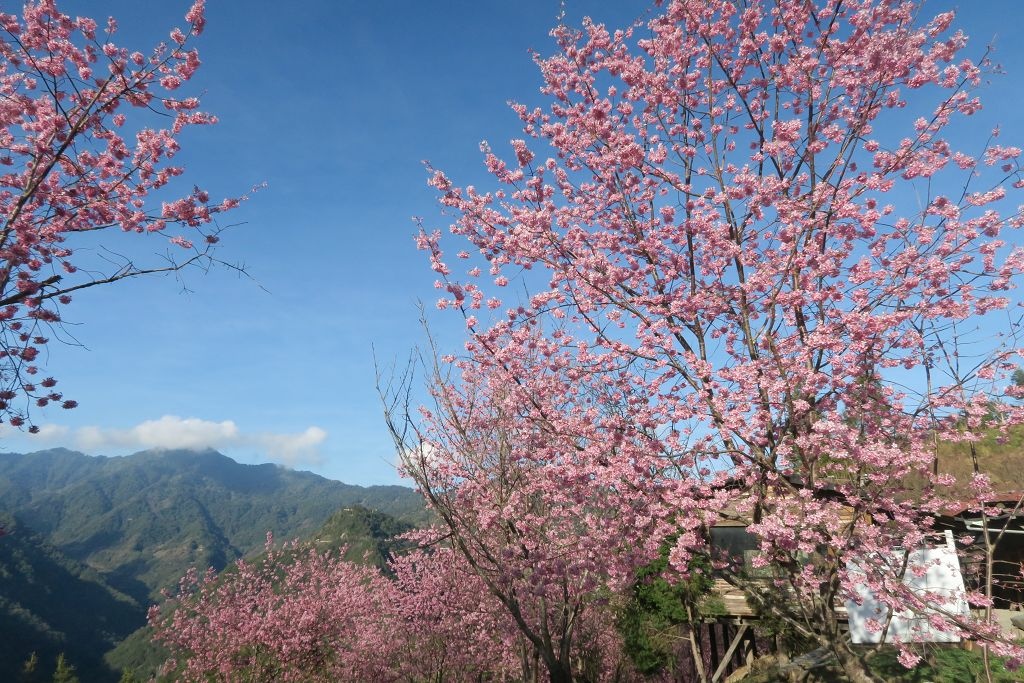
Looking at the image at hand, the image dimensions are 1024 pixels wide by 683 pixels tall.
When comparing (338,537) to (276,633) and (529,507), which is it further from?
(529,507)

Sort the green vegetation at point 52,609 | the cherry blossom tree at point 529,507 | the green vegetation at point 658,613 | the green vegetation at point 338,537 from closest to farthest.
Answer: the cherry blossom tree at point 529,507, the green vegetation at point 658,613, the green vegetation at point 52,609, the green vegetation at point 338,537

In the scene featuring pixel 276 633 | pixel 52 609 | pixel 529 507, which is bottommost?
pixel 52 609

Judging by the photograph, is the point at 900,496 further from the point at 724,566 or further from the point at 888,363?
the point at 724,566

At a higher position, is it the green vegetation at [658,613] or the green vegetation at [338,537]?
the green vegetation at [658,613]

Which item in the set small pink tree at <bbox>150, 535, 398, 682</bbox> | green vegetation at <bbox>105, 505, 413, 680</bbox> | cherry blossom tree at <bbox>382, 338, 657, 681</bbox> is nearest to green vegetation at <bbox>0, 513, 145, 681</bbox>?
green vegetation at <bbox>105, 505, 413, 680</bbox>

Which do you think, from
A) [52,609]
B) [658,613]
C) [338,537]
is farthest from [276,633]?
[52,609]

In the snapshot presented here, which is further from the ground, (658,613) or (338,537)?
(658,613)

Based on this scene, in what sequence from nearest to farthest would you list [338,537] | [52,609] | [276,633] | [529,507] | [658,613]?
[529,507]
[276,633]
[658,613]
[338,537]
[52,609]

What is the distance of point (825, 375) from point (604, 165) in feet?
14.3

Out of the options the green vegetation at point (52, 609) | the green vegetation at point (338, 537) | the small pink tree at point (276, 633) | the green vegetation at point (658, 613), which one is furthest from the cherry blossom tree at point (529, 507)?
the green vegetation at point (52, 609)

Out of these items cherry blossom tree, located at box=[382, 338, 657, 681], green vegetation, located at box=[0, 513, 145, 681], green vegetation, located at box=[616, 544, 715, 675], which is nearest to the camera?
cherry blossom tree, located at box=[382, 338, 657, 681]

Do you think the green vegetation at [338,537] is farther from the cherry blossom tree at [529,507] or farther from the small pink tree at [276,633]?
the cherry blossom tree at [529,507]

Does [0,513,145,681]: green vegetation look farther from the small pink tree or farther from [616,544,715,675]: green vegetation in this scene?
[616,544,715,675]: green vegetation

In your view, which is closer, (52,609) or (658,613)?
(658,613)
